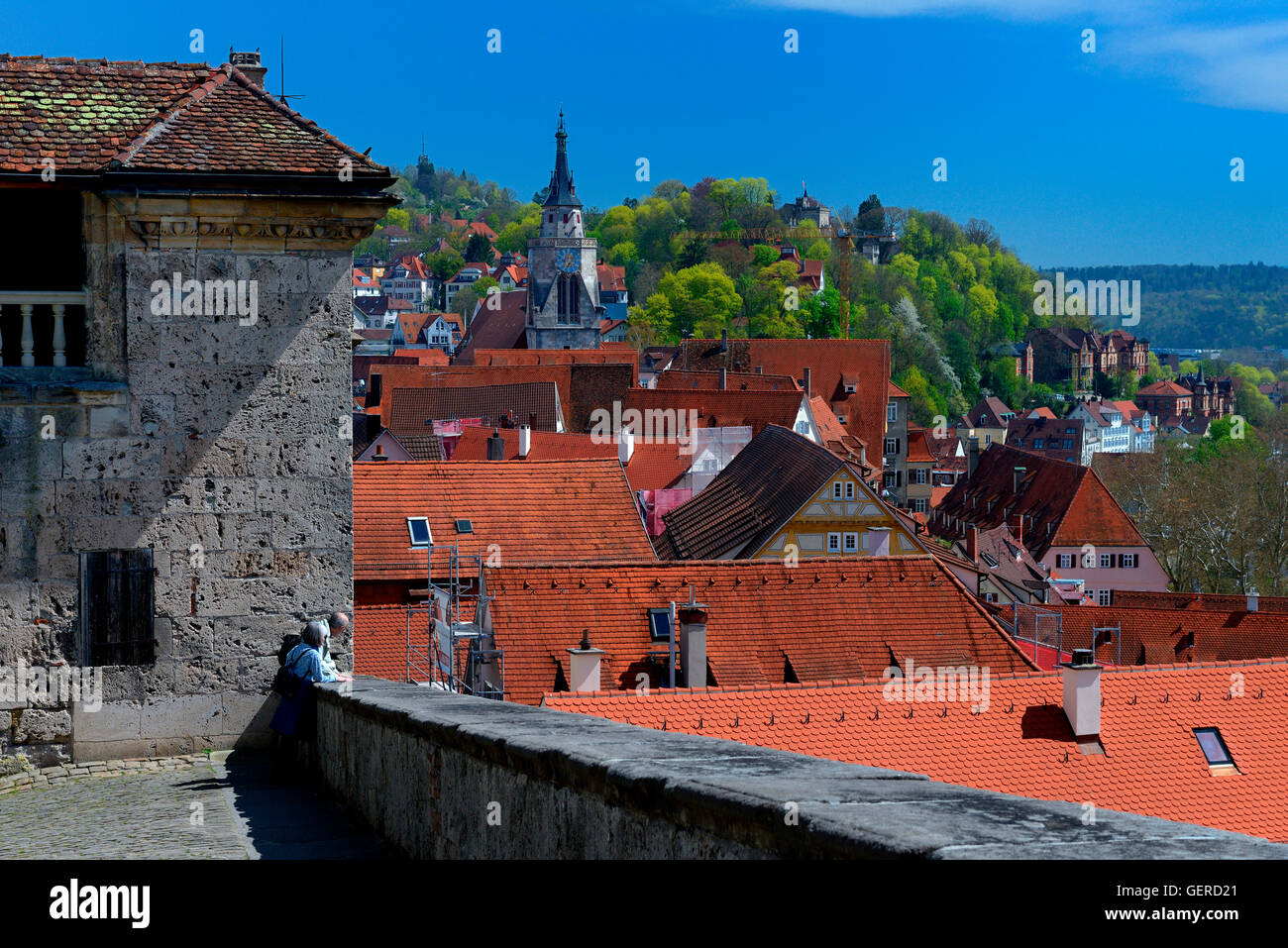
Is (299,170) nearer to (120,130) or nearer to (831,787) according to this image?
(120,130)

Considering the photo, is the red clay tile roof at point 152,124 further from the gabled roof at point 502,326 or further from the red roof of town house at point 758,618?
the gabled roof at point 502,326

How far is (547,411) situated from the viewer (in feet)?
194

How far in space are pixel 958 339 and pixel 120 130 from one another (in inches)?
5816

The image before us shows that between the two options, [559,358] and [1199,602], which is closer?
[1199,602]

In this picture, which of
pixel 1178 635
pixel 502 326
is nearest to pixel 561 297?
pixel 502 326

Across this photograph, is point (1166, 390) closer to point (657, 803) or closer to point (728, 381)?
point (728, 381)

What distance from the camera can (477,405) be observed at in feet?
193

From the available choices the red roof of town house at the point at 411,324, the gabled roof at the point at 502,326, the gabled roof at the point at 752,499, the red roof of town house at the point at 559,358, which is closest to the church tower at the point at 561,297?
the gabled roof at the point at 502,326

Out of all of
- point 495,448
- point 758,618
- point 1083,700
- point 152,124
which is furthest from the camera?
point 495,448

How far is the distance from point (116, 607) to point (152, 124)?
9.01 ft

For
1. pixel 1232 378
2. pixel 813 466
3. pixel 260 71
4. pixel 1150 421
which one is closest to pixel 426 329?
pixel 1150 421

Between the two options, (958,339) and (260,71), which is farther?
(958,339)

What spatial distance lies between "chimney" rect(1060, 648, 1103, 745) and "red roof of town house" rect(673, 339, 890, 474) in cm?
6412

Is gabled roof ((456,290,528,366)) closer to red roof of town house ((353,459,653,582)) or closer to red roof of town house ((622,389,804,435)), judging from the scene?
red roof of town house ((622,389,804,435))
